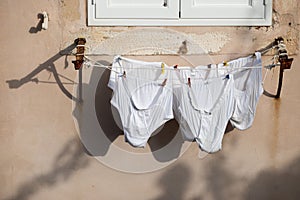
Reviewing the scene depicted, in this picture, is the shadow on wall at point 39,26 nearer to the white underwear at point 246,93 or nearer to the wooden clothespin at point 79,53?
the wooden clothespin at point 79,53

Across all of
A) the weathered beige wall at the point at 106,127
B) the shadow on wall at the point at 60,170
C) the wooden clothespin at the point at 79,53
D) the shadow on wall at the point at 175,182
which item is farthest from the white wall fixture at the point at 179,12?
the shadow on wall at the point at 175,182

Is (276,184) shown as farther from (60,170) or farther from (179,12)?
(60,170)

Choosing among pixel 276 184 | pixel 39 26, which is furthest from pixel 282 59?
pixel 39 26

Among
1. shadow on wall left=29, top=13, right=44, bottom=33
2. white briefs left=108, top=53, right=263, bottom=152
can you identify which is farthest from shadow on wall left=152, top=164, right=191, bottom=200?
shadow on wall left=29, top=13, right=44, bottom=33

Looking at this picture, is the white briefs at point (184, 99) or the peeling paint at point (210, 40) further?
the peeling paint at point (210, 40)

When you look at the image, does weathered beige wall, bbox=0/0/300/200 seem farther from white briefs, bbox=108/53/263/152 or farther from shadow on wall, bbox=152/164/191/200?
white briefs, bbox=108/53/263/152

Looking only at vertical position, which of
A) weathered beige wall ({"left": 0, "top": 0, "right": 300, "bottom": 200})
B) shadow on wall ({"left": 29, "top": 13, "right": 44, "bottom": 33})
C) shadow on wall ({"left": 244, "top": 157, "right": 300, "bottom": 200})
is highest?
shadow on wall ({"left": 29, "top": 13, "right": 44, "bottom": 33})

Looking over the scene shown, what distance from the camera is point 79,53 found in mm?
3662

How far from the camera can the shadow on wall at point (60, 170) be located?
12.8 ft

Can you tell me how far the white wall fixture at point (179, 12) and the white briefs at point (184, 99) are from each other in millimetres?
381

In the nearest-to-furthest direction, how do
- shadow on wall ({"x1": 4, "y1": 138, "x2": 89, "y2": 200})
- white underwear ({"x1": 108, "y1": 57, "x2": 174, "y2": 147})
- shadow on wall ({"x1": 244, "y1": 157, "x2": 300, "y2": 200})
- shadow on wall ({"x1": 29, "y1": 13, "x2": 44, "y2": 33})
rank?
white underwear ({"x1": 108, "y1": 57, "x2": 174, "y2": 147})
shadow on wall ({"x1": 29, "y1": 13, "x2": 44, "y2": 33})
shadow on wall ({"x1": 4, "y1": 138, "x2": 89, "y2": 200})
shadow on wall ({"x1": 244, "y1": 157, "x2": 300, "y2": 200})

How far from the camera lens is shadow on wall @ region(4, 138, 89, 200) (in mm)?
3910

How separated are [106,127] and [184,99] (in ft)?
2.45

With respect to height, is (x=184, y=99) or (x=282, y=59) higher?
A: (x=282, y=59)
